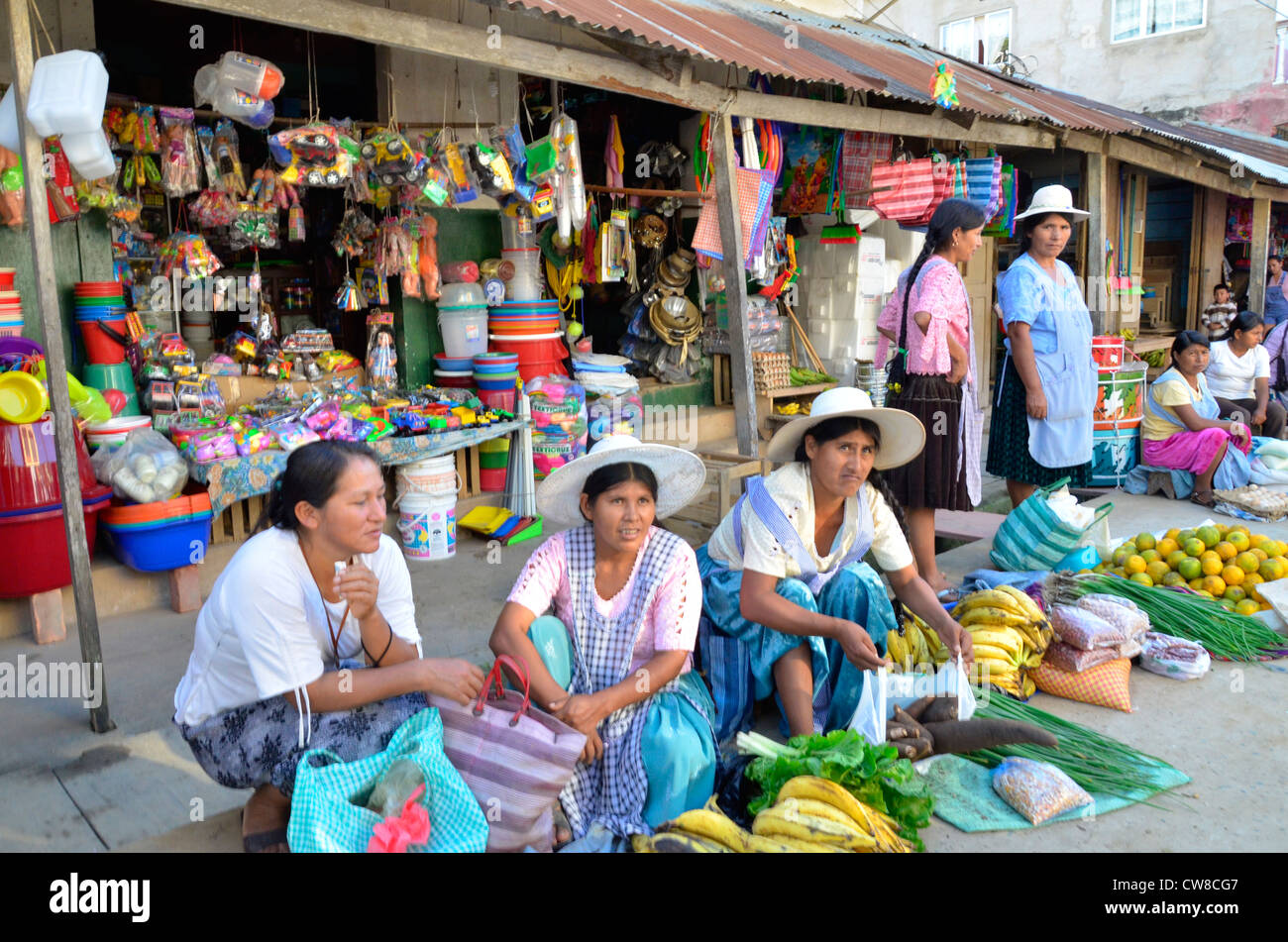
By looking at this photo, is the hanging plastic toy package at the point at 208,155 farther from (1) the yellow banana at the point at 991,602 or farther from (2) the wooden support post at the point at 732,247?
(1) the yellow banana at the point at 991,602

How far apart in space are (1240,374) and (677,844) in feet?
23.5

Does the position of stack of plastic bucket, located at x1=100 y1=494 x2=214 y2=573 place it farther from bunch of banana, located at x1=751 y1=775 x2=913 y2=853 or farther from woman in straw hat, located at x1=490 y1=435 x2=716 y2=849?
bunch of banana, located at x1=751 y1=775 x2=913 y2=853

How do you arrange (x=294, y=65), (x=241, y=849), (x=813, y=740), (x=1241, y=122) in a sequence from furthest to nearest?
(x=1241, y=122), (x=294, y=65), (x=813, y=740), (x=241, y=849)

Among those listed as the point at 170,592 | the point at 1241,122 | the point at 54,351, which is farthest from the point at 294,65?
the point at 1241,122

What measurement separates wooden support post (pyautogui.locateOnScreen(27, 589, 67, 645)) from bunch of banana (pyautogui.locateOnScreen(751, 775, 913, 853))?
3378mm

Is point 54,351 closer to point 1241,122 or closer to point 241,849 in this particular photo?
point 241,849

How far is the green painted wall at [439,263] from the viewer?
21.3 ft

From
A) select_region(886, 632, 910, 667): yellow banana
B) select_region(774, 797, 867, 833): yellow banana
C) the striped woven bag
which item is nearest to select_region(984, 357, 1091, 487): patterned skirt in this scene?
select_region(886, 632, 910, 667): yellow banana

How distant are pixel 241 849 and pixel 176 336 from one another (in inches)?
152

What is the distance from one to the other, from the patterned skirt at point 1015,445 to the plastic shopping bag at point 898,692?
7.36 feet

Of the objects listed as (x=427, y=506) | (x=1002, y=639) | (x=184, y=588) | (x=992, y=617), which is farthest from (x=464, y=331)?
(x=1002, y=639)

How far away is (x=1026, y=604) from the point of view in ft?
12.1

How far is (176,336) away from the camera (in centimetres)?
556

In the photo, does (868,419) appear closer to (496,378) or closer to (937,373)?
(937,373)
